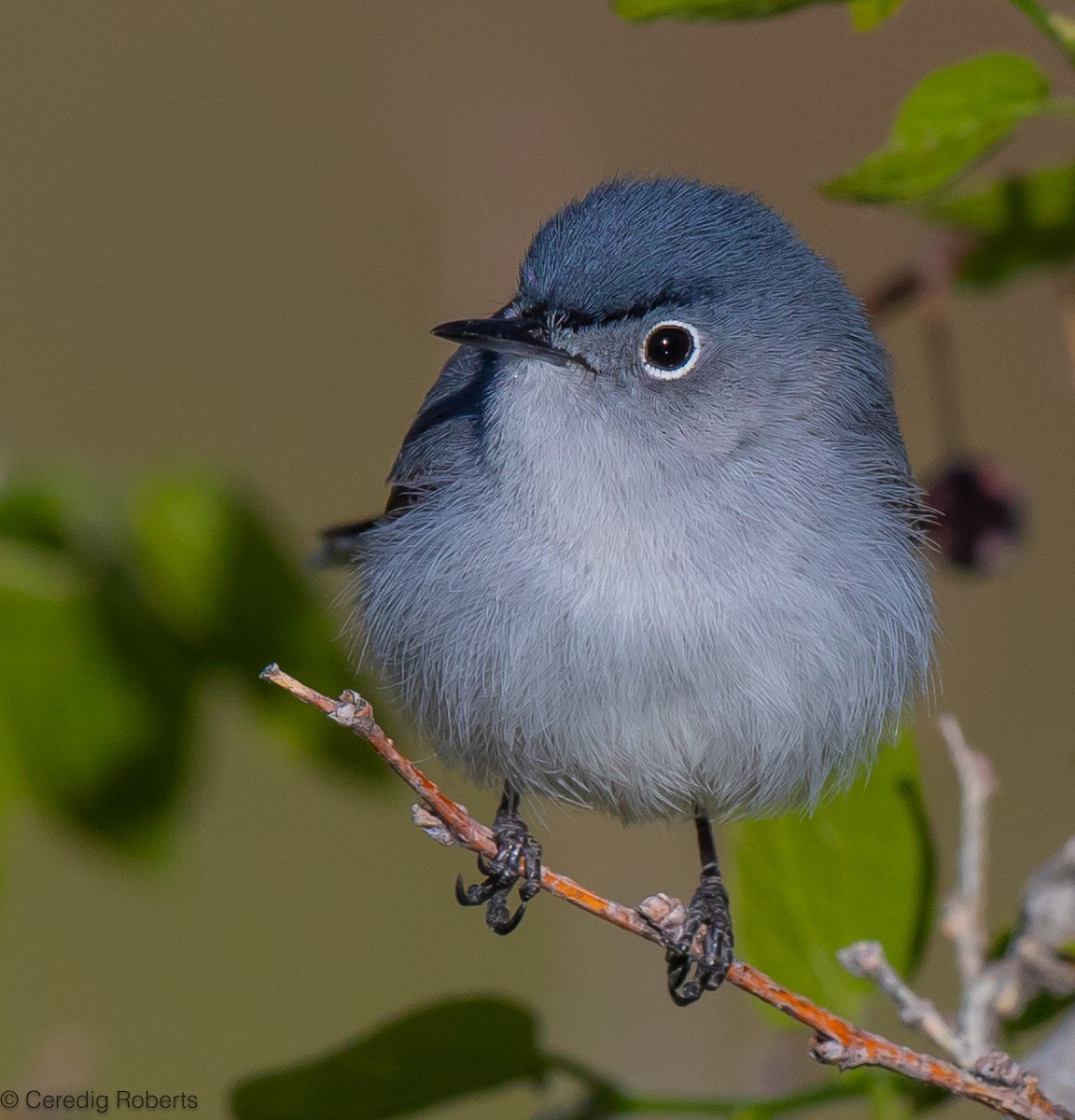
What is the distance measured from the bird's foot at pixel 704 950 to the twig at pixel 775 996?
24.7 inches

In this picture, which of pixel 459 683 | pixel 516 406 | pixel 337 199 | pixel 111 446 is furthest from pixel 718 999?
pixel 337 199

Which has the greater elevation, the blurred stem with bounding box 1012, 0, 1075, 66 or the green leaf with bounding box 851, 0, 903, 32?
the blurred stem with bounding box 1012, 0, 1075, 66

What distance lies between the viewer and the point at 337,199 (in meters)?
6.70

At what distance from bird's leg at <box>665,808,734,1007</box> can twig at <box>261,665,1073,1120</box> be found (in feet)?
1.88

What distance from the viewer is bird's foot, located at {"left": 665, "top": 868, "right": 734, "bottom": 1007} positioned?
2.38 m

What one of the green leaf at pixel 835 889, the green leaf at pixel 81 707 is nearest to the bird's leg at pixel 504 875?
the green leaf at pixel 835 889

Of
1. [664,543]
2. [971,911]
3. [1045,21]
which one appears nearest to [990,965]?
[971,911]

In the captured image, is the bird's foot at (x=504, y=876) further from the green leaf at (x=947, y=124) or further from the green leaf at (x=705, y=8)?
the green leaf at (x=705, y=8)

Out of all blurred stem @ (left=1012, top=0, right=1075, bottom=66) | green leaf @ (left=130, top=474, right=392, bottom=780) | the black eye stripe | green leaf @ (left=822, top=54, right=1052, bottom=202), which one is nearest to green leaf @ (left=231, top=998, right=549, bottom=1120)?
green leaf @ (left=130, top=474, right=392, bottom=780)

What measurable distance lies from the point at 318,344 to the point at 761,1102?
16.7ft

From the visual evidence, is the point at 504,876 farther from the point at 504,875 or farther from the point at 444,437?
the point at 444,437

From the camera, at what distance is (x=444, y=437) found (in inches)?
98.4

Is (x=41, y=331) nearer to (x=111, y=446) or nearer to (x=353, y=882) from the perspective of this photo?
(x=111, y=446)

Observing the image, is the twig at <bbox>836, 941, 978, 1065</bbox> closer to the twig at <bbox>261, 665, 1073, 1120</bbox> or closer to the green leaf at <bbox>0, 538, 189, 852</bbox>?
the twig at <bbox>261, 665, 1073, 1120</bbox>
